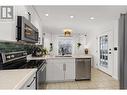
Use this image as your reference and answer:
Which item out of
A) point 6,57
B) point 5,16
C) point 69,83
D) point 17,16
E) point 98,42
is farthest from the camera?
point 98,42

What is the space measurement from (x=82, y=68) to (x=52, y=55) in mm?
1413

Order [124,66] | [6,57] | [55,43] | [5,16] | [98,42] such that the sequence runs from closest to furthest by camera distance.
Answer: [5,16]
[6,57]
[124,66]
[98,42]
[55,43]

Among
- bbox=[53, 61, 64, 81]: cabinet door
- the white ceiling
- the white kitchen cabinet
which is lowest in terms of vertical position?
bbox=[53, 61, 64, 81]: cabinet door

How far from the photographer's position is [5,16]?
2.13 metres

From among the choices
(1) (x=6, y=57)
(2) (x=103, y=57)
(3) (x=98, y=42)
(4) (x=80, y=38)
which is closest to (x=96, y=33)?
(3) (x=98, y=42)

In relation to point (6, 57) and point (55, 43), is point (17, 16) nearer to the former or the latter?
point (6, 57)

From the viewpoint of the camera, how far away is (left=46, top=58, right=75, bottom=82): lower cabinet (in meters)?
5.11

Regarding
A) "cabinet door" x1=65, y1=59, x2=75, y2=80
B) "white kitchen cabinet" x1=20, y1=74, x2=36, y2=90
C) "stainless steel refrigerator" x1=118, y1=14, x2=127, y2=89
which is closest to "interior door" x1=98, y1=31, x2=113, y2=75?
"cabinet door" x1=65, y1=59, x2=75, y2=80

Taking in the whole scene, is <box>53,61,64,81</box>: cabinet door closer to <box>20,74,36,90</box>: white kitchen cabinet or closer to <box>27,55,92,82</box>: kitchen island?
<box>27,55,92,82</box>: kitchen island

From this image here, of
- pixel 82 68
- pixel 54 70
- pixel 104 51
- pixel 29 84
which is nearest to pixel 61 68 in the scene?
pixel 54 70

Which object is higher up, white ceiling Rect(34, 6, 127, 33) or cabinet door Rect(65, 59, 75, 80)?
white ceiling Rect(34, 6, 127, 33)

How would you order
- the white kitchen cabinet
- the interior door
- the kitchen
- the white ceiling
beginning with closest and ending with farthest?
the white kitchen cabinet → the kitchen → the white ceiling → the interior door

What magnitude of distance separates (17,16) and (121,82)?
7.45 ft

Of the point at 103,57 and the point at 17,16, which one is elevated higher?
the point at 17,16
